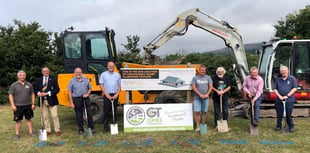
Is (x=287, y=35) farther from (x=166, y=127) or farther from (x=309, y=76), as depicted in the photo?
(x=166, y=127)

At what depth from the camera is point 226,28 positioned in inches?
372

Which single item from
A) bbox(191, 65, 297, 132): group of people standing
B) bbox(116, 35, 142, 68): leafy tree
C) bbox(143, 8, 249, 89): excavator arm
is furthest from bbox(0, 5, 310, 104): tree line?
bbox(191, 65, 297, 132): group of people standing

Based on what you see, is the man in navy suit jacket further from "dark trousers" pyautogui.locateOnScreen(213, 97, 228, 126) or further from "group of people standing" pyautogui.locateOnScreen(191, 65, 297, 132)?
"dark trousers" pyautogui.locateOnScreen(213, 97, 228, 126)

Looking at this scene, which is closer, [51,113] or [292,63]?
[51,113]

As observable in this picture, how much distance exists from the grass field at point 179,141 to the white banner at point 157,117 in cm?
27

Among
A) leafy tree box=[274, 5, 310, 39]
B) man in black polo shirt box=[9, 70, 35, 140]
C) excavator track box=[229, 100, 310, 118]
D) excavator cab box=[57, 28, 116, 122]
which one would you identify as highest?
leafy tree box=[274, 5, 310, 39]

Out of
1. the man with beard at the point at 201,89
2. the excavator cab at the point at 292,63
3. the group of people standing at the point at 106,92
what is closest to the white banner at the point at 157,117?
the man with beard at the point at 201,89

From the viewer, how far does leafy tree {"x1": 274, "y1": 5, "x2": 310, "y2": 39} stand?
17317 millimetres

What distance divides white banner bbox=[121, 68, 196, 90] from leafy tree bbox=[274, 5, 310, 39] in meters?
12.1

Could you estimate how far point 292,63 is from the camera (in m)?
8.50

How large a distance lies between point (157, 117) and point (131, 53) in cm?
1012

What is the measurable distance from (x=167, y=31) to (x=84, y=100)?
4061 millimetres

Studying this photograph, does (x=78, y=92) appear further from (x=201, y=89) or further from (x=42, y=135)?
(x=201, y=89)

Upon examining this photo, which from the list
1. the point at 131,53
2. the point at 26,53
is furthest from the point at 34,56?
the point at 131,53
